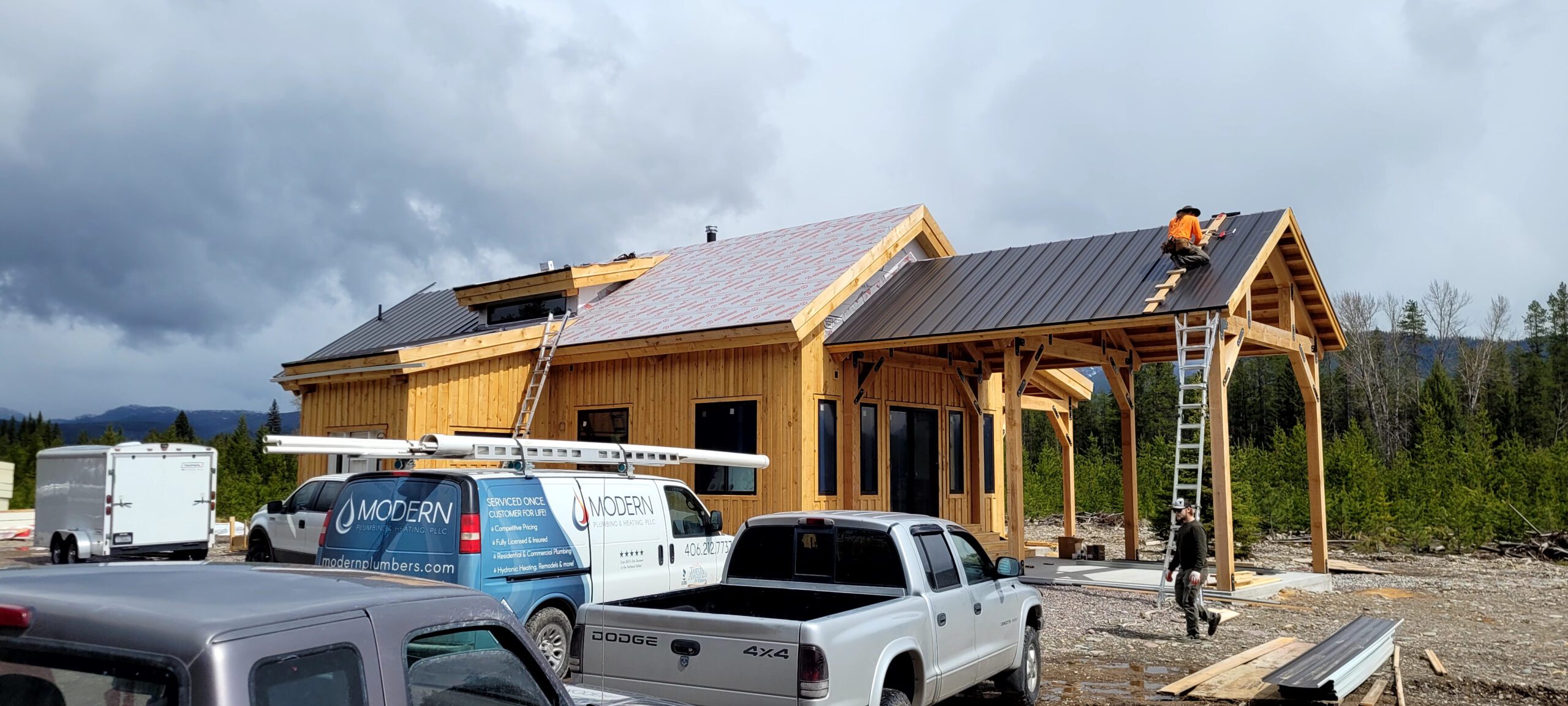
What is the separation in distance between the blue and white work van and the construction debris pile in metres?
23.2

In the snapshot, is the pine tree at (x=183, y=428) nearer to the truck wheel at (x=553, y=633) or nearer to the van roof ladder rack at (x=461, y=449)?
the van roof ladder rack at (x=461, y=449)

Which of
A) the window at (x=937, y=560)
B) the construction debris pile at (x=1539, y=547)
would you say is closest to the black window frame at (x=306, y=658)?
the window at (x=937, y=560)

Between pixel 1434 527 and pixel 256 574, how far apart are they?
1160 inches

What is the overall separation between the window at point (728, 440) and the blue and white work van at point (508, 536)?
6.75 metres

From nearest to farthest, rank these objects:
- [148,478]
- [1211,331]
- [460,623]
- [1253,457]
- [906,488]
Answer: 1. [460,623]
2. [1211,331]
3. [906,488]
4. [148,478]
5. [1253,457]

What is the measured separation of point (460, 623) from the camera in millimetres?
2982

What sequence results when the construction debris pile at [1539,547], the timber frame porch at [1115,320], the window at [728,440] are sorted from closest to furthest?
the timber frame porch at [1115,320] < the window at [728,440] < the construction debris pile at [1539,547]

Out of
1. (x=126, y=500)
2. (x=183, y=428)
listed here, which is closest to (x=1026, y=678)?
(x=126, y=500)

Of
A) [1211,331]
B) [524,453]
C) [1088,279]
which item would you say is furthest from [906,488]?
[524,453]

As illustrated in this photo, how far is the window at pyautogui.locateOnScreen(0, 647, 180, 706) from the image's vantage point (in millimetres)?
2344

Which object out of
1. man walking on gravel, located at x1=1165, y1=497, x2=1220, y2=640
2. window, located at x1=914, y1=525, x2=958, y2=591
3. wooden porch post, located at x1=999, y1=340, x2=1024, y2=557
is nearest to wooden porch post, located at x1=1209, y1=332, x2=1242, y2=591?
man walking on gravel, located at x1=1165, y1=497, x2=1220, y2=640

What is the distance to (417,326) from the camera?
2545cm

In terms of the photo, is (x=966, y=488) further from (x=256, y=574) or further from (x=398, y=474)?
(x=256, y=574)

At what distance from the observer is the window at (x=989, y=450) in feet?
68.7
